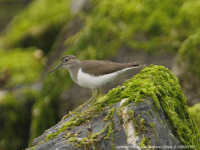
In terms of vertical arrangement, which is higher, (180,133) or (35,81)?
(35,81)

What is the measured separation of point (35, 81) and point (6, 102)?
1.57 metres

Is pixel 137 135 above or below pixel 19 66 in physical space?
below

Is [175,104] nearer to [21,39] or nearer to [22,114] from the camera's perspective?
[22,114]

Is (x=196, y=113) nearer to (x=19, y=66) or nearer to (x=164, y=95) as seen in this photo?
(x=164, y=95)

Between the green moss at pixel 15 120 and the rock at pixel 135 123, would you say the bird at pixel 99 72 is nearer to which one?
the rock at pixel 135 123

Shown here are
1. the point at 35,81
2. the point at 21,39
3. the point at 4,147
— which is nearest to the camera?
the point at 4,147

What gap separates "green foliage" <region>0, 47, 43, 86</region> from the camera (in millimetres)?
11539

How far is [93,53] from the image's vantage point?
955cm

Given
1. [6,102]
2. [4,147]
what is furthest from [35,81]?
[4,147]

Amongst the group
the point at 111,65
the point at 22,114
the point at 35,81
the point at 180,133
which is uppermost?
the point at 35,81

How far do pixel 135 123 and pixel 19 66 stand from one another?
366 inches

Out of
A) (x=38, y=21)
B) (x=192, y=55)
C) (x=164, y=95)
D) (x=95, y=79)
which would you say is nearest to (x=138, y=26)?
(x=192, y=55)

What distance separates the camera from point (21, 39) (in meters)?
13.8

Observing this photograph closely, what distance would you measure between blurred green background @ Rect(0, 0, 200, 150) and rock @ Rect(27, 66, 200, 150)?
197 cm
